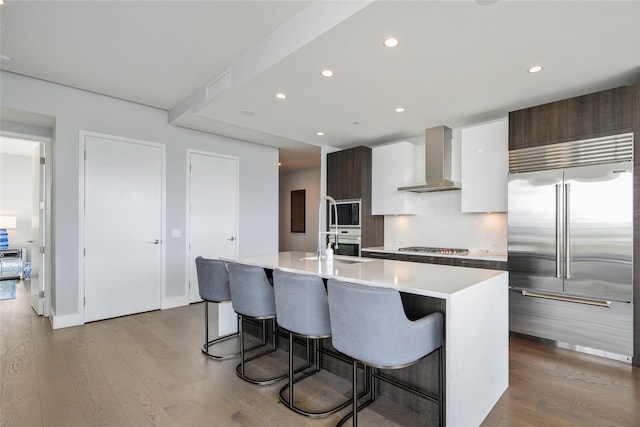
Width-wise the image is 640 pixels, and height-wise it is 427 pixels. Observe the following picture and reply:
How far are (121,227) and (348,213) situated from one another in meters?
3.24

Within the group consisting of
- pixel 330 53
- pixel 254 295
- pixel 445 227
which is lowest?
pixel 254 295

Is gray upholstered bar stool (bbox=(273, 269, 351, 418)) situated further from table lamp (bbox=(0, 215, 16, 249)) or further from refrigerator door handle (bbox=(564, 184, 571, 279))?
table lamp (bbox=(0, 215, 16, 249))

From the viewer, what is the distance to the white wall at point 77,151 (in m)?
3.56

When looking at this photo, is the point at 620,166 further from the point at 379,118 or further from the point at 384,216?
the point at 384,216

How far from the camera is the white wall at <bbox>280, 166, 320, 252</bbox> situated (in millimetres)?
8000

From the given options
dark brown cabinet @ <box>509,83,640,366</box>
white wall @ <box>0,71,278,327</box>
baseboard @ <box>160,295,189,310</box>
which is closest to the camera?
dark brown cabinet @ <box>509,83,640,366</box>

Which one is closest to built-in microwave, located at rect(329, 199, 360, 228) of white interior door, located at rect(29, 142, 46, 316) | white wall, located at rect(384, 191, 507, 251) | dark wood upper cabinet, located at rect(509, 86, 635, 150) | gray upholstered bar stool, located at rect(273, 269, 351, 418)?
white wall, located at rect(384, 191, 507, 251)

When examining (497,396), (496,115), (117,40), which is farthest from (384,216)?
(117,40)

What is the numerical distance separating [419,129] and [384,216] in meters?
1.56

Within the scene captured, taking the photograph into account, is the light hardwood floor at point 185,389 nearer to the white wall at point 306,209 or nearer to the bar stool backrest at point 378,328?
the bar stool backrest at point 378,328

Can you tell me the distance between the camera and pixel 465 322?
1750mm

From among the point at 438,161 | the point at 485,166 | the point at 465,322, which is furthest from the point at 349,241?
the point at 465,322

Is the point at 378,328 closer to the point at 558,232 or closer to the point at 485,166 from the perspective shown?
the point at 558,232

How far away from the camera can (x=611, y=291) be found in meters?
2.85
